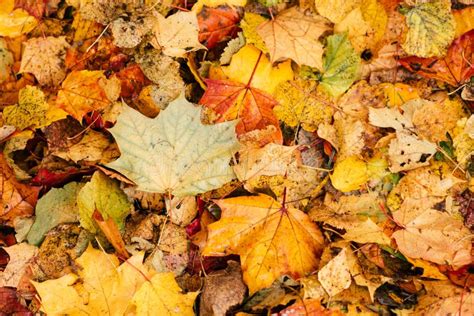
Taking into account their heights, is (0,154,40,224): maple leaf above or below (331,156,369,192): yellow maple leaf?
below

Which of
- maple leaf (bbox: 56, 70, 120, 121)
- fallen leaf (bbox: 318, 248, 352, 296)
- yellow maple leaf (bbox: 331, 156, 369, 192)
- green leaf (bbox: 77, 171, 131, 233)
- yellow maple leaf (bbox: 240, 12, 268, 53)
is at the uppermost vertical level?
yellow maple leaf (bbox: 240, 12, 268, 53)

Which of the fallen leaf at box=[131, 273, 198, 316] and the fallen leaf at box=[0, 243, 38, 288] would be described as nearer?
the fallen leaf at box=[131, 273, 198, 316]

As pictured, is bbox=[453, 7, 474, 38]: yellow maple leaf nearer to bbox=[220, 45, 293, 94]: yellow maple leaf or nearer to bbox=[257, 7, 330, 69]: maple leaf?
bbox=[257, 7, 330, 69]: maple leaf

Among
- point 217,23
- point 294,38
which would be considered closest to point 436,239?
point 294,38

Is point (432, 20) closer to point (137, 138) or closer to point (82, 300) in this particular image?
point (137, 138)

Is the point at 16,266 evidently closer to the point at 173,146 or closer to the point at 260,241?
the point at 173,146

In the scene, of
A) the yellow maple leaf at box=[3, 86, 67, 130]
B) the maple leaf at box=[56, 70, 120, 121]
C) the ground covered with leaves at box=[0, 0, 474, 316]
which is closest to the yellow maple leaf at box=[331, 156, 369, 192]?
the ground covered with leaves at box=[0, 0, 474, 316]
